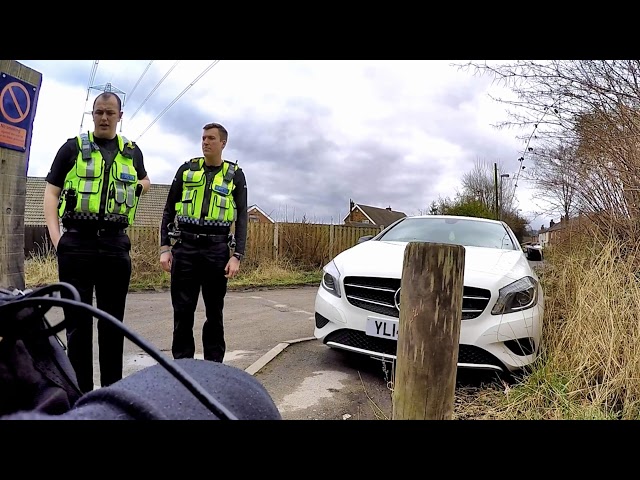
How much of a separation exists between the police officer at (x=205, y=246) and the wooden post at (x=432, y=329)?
1897mm

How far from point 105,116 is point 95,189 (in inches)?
19.1

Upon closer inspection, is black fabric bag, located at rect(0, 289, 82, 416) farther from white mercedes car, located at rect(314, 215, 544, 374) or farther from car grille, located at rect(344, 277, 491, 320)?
car grille, located at rect(344, 277, 491, 320)

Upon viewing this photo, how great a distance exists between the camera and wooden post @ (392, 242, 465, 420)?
5.58ft

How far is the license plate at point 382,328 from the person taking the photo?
10.3ft

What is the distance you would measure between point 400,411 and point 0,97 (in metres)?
2.66

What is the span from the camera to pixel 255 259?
12359mm

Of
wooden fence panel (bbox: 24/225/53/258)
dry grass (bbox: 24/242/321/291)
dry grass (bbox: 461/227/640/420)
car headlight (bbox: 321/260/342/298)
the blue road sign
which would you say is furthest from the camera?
wooden fence panel (bbox: 24/225/53/258)

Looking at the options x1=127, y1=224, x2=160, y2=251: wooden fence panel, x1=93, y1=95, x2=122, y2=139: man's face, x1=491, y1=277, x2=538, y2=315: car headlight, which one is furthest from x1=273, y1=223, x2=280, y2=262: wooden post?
x1=93, y1=95, x2=122, y2=139: man's face

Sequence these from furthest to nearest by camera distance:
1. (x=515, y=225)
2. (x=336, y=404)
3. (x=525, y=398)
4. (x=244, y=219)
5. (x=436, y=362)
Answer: (x=515, y=225)
(x=244, y=219)
(x=336, y=404)
(x=525, y=398)
(x=436, y=362)

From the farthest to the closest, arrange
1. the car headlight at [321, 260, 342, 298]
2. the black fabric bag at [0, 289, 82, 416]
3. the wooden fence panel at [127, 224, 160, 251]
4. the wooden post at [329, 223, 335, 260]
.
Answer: the wooden post at [329, 223, 335, 260]
the wooden fence panel at [127, 224, 160, 251]
the car headlight at [321, 260, 342, 298]
the black fabric bag at [0, 289, 82, 416]

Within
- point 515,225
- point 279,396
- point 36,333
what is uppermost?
Answer: point 515,225
